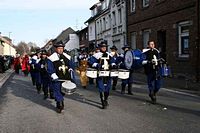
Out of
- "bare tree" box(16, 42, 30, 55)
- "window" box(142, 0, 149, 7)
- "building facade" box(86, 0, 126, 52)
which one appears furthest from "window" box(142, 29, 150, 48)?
"bare tree" box(16, 42, 30, 55)

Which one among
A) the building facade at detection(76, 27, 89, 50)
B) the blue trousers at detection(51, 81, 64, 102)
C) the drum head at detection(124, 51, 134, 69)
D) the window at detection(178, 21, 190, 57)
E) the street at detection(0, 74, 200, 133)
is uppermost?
the building facade at detection(76, 27, 89, 50)

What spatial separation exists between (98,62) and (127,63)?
2.66m

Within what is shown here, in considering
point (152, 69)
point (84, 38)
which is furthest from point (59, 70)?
point (84, 38)

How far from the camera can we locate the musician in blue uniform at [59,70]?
10461 millimetres

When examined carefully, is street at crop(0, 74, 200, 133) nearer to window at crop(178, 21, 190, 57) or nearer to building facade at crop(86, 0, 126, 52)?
window at crop(178, 21, 190, 57)

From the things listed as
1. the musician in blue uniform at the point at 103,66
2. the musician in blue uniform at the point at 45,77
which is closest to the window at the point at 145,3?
the musician in blue uniform at the point at 45,77

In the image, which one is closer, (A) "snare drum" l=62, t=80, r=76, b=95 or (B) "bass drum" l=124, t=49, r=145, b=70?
(A) "snare drum" l=62, t=80, r=76, b=95

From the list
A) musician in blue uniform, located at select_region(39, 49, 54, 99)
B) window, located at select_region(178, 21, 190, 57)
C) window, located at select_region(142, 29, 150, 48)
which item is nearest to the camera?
musician in blue uniform, located at select_region(39, 49, 54, 99)

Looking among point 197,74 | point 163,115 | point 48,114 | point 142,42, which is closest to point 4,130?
point 48,114

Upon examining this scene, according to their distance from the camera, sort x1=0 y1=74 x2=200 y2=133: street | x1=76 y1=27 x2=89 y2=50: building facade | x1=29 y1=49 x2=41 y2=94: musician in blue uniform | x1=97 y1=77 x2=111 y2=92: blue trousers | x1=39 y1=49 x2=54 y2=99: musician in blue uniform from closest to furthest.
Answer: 1. x1=0 y1=74 x2=200 y2=133: street
2. x1=97 y1=77 x2=111 y2=92: blue trousers
3. x1=39 y1=49 x2=54 y2=99: musician in blue uniform
4. x1=29 y1=49 x2=41 y2=94: musician in blue uniform
5. x1=76 y1=27 x2=89 y2=50: building facade

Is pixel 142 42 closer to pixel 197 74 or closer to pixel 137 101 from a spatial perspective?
pixel 197 74

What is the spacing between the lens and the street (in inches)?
322

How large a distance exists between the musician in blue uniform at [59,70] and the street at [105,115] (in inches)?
18.5

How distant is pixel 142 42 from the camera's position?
28.3m
